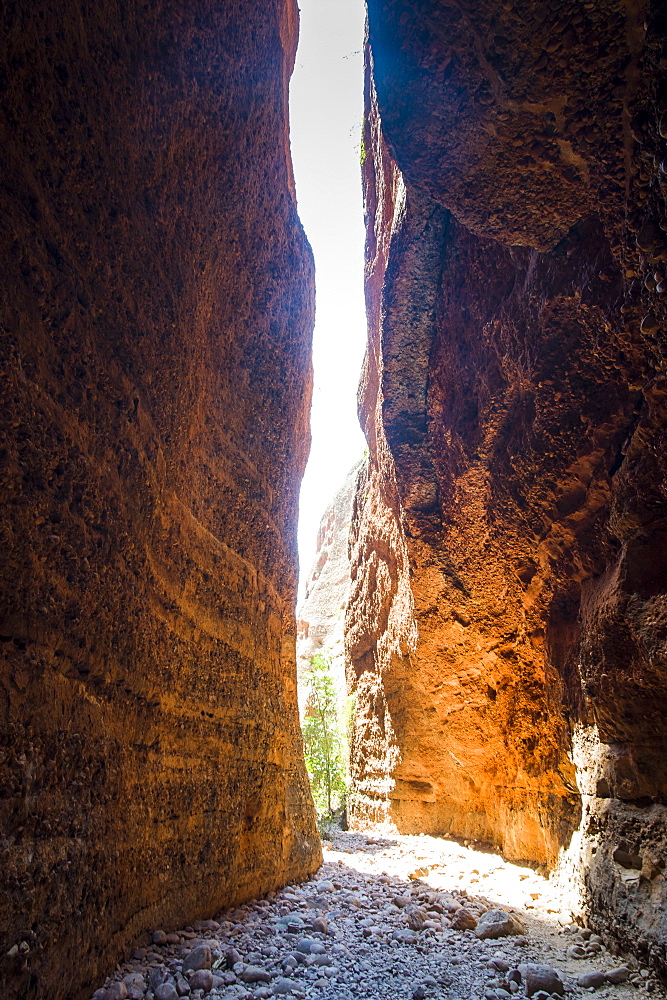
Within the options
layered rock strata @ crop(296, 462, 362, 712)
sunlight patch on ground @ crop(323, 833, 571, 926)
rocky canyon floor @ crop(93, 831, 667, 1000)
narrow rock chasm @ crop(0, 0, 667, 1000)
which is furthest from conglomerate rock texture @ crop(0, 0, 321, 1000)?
layered rock strata @ crop(296, 462, 362, 712)

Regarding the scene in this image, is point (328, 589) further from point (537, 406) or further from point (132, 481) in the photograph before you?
point (132, 481)

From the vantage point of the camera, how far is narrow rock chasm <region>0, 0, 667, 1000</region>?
2.88m

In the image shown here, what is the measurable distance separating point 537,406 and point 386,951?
512 centimetres

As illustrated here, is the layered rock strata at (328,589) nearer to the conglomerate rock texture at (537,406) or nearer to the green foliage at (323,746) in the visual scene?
the green foliage at (323,746)

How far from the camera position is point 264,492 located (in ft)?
21.9

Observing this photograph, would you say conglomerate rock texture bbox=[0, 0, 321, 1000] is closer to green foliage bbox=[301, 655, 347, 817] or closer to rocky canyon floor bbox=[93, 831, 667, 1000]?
rocky canyon floor bbox=[93, 831, 667, 1000]

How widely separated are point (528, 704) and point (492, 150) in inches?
259

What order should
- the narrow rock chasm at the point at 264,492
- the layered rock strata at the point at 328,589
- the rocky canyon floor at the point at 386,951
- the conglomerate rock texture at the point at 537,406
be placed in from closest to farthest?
the narrow rock chasm at the point at 264,492 < the conglomerate rock texture at the point at 537,406 < the rocky canyon floor at the point at 386,951 < the layered rock strata at the point at 328,589

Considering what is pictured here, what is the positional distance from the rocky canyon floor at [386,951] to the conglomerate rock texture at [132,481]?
11.9 inches

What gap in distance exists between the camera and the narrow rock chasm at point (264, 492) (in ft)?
9.45

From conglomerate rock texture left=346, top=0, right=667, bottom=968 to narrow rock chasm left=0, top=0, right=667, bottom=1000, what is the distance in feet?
0.10

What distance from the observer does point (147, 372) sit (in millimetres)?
4102

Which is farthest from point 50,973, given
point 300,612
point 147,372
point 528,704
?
point 300,612

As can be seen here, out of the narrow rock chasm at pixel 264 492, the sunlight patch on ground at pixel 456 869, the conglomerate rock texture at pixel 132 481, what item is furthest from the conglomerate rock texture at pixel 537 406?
the conglomerate rock texture at pixel 132 481
